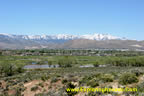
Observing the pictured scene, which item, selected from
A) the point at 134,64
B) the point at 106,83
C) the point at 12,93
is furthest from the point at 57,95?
the point at 134,64

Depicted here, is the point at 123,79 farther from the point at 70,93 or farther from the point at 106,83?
the point at 70,93

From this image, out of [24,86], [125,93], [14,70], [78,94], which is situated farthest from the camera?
[14,70]

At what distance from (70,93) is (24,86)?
1396 centimetres

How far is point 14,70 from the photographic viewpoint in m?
57.0

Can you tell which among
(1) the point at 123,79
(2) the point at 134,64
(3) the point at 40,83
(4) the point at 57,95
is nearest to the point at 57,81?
(3) the point at 40,83

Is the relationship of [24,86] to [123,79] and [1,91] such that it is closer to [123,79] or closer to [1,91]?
[1,91]

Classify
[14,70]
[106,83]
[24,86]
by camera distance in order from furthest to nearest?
[14,70], [24,86], [106,83]

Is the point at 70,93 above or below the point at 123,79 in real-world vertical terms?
below

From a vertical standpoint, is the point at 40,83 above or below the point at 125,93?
below

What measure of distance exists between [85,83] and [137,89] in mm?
7888

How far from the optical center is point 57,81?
29578 millimetres

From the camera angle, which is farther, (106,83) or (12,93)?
(12,93)

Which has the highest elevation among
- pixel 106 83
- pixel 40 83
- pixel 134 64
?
pixel 106 83

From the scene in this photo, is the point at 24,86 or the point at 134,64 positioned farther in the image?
the point at 134,64
